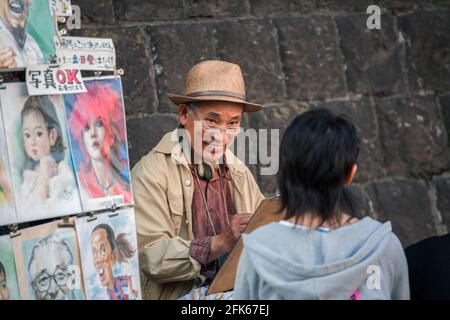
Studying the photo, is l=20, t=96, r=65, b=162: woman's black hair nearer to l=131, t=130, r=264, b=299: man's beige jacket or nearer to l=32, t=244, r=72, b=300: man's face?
l=32, t=244, r=72, b=300: man's face

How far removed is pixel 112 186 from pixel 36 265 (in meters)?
0.48

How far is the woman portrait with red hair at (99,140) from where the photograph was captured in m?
3.77

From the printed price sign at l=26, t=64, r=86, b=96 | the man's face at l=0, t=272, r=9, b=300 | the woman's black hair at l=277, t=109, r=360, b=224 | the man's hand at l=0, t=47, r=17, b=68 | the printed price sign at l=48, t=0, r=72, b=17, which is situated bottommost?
the man's face at l=0, t=272, r=9, b=300

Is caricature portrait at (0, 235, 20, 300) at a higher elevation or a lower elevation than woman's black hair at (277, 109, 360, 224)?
lower

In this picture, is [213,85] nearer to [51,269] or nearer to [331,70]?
[51,269]

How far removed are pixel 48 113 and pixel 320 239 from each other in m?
1.42

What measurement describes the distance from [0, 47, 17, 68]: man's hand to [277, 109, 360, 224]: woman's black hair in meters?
1.20

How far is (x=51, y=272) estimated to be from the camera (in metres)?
3.65

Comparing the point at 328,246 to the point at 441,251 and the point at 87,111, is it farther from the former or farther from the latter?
the point at 87,111

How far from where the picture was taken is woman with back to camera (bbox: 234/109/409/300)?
8.95 ft

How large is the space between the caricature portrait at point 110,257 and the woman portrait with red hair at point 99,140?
0.34 feet

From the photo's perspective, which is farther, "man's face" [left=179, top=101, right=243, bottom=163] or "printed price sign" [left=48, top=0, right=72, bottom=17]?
"man's face" [left=179, top=101, right=243, bottom=163]

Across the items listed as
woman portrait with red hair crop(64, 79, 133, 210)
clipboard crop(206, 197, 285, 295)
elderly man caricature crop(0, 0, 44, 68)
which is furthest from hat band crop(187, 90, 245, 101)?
elderly man caricature crop(0, 0, 44, 68)
